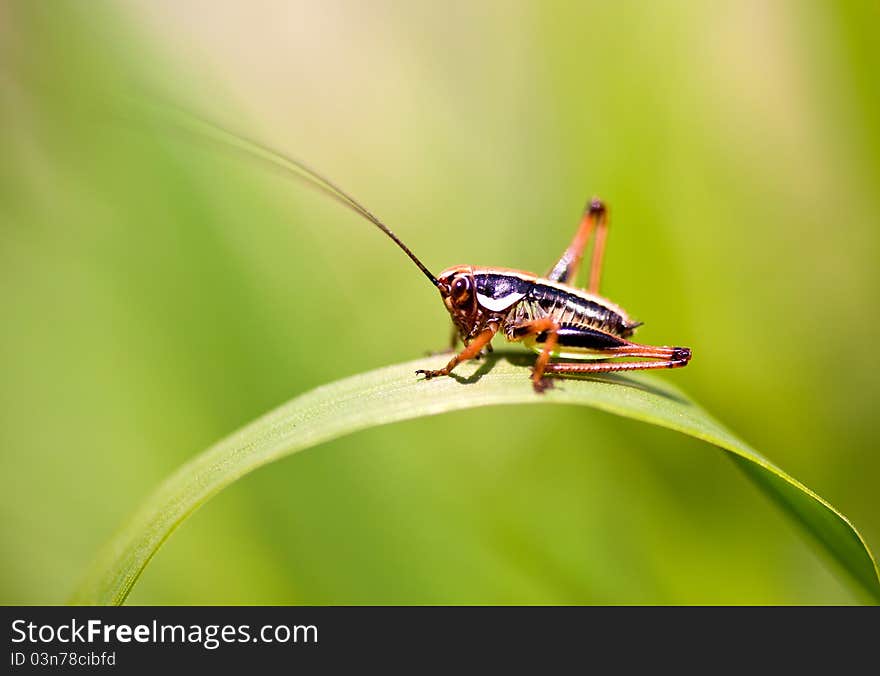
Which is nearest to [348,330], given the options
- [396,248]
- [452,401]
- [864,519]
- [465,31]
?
[396,248]

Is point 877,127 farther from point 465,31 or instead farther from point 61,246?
Result: point 61,246

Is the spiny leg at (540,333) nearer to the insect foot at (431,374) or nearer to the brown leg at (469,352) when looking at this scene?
the brown leg at (469,352)

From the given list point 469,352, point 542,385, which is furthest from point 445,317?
point 542,385

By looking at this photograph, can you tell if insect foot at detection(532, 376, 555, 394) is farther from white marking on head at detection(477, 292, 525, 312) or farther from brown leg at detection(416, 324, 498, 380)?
white marking on head at detection(477, 292, 525, 312)

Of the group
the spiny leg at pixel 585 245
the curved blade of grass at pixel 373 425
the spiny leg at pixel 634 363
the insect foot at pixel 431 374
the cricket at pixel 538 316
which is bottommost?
the curved blade of grass at pixel 373 425

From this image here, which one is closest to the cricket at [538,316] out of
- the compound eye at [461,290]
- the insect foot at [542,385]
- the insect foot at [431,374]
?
the compound eye at [461,290]
